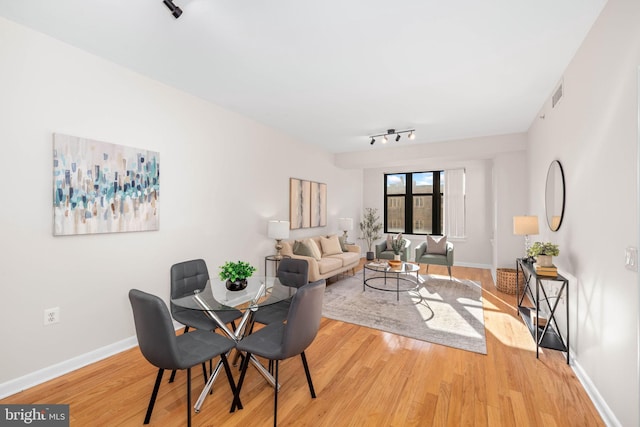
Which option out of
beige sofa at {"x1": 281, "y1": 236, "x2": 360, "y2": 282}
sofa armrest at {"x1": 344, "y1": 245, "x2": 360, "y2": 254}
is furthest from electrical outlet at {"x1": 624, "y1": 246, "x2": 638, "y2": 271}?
sofa armrest at {"x1": 344, "y1": 245, "x2": 360, "y2": 254}

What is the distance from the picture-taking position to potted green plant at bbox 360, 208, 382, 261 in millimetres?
7969

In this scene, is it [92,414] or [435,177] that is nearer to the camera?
[92,414]

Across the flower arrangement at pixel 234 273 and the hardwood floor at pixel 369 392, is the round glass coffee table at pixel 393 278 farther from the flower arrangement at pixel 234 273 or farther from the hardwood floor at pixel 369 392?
the flower arrangement at pixel 234 273

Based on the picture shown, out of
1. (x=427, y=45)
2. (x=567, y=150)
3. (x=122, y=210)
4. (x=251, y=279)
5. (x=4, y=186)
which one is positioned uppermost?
(x=427, y=45)

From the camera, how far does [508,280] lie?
471 cm

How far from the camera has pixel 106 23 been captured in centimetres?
216

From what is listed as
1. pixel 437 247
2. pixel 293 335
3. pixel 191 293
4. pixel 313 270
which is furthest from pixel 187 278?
pixel 437 247

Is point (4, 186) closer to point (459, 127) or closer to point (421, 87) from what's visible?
point (421, 87)

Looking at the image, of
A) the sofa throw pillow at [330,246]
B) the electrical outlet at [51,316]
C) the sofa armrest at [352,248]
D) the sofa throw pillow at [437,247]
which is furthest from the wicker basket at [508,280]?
the electrical outlet at [51,316]

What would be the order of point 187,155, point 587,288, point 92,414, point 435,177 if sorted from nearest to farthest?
point 92,414 < point 587,288 < point 187,155 < point 435,177

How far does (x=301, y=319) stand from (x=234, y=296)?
0.67 m

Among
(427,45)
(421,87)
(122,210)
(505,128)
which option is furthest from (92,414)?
(505,128)

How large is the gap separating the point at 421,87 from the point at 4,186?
3.83m

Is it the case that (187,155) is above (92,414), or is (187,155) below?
above
